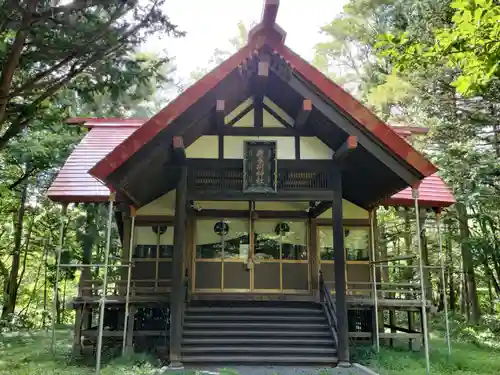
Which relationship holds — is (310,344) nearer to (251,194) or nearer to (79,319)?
(251,194)

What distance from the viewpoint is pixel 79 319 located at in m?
9.30

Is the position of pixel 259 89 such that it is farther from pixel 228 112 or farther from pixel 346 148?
pixel 346 148

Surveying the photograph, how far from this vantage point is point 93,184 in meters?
9.85

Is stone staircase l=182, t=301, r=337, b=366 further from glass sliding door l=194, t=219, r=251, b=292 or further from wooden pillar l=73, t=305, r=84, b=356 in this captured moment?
wooden pillar l=73, t=305, r=84, b=356

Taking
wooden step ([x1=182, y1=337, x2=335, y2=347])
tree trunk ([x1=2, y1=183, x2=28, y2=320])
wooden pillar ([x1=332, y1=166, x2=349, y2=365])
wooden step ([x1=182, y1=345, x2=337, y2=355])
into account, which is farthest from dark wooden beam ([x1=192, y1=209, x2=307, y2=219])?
tree trunk ([x1=2, y1=183, x2=28, y2=320])

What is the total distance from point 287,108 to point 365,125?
1533mm

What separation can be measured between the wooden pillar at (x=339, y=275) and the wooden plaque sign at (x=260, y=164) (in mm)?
1130

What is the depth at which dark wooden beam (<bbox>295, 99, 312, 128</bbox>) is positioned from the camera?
6.89 m

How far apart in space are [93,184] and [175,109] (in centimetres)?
405

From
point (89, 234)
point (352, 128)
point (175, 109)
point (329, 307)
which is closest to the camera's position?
point (175, 109)

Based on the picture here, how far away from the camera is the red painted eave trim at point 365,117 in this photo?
6.82 m

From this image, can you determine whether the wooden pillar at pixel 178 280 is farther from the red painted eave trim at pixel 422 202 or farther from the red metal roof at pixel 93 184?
the red painted eave trim at pixel 422 202

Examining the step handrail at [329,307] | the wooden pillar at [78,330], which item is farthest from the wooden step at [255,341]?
the wooden pillar at [78,330]

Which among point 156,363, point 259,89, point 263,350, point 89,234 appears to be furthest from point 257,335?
point 89,234
